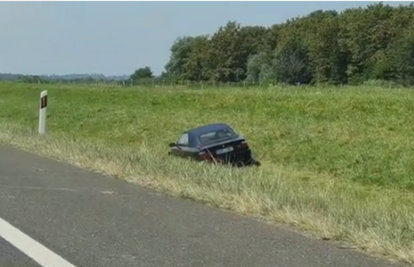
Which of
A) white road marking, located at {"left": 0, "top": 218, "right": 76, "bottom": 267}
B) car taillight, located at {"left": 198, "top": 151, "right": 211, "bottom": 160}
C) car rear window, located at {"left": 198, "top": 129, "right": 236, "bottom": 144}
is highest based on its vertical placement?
white road marking, located at {"left": 0, "top": 218, "right": 76, "bottom": 267}

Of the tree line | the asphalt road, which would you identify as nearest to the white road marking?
the asphalt road

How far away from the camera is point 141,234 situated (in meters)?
5.06

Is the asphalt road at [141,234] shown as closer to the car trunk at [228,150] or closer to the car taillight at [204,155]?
the car taillight at [204,155]

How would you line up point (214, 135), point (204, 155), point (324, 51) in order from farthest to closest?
point (324, 51), point (214, 135), point (204, 155)

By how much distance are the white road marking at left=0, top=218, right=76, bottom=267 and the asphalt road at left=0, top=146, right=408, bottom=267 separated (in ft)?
0.04

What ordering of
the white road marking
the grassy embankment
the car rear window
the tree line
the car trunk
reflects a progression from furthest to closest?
the tree line, the car rear window, the car trunk, the grassy embankment, the white road marking

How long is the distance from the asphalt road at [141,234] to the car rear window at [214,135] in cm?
1096

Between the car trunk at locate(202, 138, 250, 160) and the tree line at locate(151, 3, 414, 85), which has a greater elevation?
the tree line at locate(151, 3, 414, 85)

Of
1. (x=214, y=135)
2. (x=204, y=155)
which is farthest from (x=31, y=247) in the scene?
(x=214, y=135)

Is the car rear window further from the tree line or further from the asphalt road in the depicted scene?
the tree line

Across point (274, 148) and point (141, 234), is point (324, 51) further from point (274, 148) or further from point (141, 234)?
point (141, 234)

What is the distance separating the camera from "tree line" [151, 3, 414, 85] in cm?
8899

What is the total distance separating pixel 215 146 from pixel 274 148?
6015 mm

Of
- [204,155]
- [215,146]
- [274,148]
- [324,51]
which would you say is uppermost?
[324,51]
